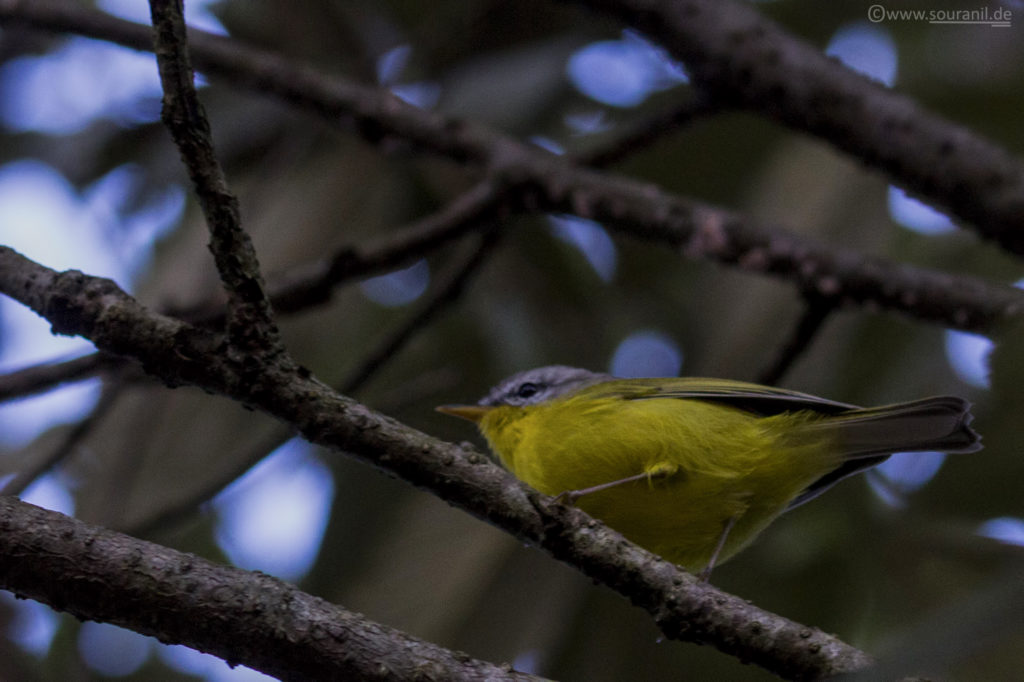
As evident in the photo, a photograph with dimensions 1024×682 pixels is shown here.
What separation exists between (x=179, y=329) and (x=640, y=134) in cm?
292

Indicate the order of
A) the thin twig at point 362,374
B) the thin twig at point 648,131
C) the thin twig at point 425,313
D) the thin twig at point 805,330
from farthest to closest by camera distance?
the thin twig at point 648,131 < the thin twig at point 425,313 < the thin twig at point 805,330 < the thin twig at point 362,374

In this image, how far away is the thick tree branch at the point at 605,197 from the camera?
3834 mm

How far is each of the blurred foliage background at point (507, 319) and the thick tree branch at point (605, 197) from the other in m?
0.22

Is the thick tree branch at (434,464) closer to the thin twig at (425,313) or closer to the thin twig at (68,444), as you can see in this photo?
the thin twig at (68,444)

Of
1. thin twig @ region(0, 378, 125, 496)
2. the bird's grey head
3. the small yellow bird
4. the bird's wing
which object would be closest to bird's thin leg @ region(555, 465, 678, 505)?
the small yellow bird

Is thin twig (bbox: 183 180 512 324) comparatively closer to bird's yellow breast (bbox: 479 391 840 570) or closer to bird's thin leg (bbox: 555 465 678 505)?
bird's yellow breast (bbox: 479 391 840 570)

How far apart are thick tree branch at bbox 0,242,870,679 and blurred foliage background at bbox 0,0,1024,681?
5.04 feet

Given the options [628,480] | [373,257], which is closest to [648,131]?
[373,257]

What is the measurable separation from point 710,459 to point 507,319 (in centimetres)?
197

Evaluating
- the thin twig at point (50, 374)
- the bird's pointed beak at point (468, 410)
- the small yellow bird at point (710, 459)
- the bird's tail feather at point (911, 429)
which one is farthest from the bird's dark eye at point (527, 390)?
the thin twig at point (50, 374)

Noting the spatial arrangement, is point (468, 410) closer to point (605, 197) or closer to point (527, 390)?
point (527, 390)

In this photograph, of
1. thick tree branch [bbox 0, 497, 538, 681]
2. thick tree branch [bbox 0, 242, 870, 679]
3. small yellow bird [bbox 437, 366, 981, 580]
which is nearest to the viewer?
thick tree branch [bbox 0, 497, 538, 681]

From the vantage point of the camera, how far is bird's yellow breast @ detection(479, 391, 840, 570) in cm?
359

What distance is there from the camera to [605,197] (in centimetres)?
420
